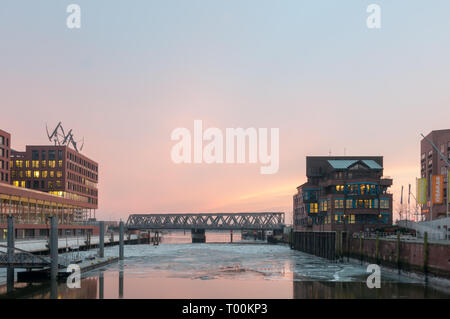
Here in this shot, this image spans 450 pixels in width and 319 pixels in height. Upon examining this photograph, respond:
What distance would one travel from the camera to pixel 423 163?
18025 centimetres

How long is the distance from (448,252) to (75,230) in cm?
12149

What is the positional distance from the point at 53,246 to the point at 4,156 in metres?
103

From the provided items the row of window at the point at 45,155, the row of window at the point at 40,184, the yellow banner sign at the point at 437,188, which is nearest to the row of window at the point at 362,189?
the yellow banner sign at the point at 437,188

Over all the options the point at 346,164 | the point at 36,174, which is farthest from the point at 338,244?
the point at 36,174

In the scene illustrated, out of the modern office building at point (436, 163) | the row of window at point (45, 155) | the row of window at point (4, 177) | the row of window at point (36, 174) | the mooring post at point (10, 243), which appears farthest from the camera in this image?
the row of window at point (45, 155)

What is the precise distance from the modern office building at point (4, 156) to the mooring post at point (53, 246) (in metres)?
99.8

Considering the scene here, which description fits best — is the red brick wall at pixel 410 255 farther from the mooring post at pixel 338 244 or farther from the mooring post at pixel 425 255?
the mooring post at pixel 338 244

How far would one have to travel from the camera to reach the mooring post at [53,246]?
54438mm

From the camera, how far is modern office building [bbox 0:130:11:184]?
479ft

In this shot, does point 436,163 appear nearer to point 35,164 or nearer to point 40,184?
point 40,184

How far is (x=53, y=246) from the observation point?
54906mm

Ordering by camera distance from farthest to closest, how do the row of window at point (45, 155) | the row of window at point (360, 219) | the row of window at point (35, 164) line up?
the row of window at point (45, 155) → the row of window at point (35, 164) → the row of window at point (360, 219)

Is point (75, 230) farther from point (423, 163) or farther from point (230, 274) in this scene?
point (423, 163)
